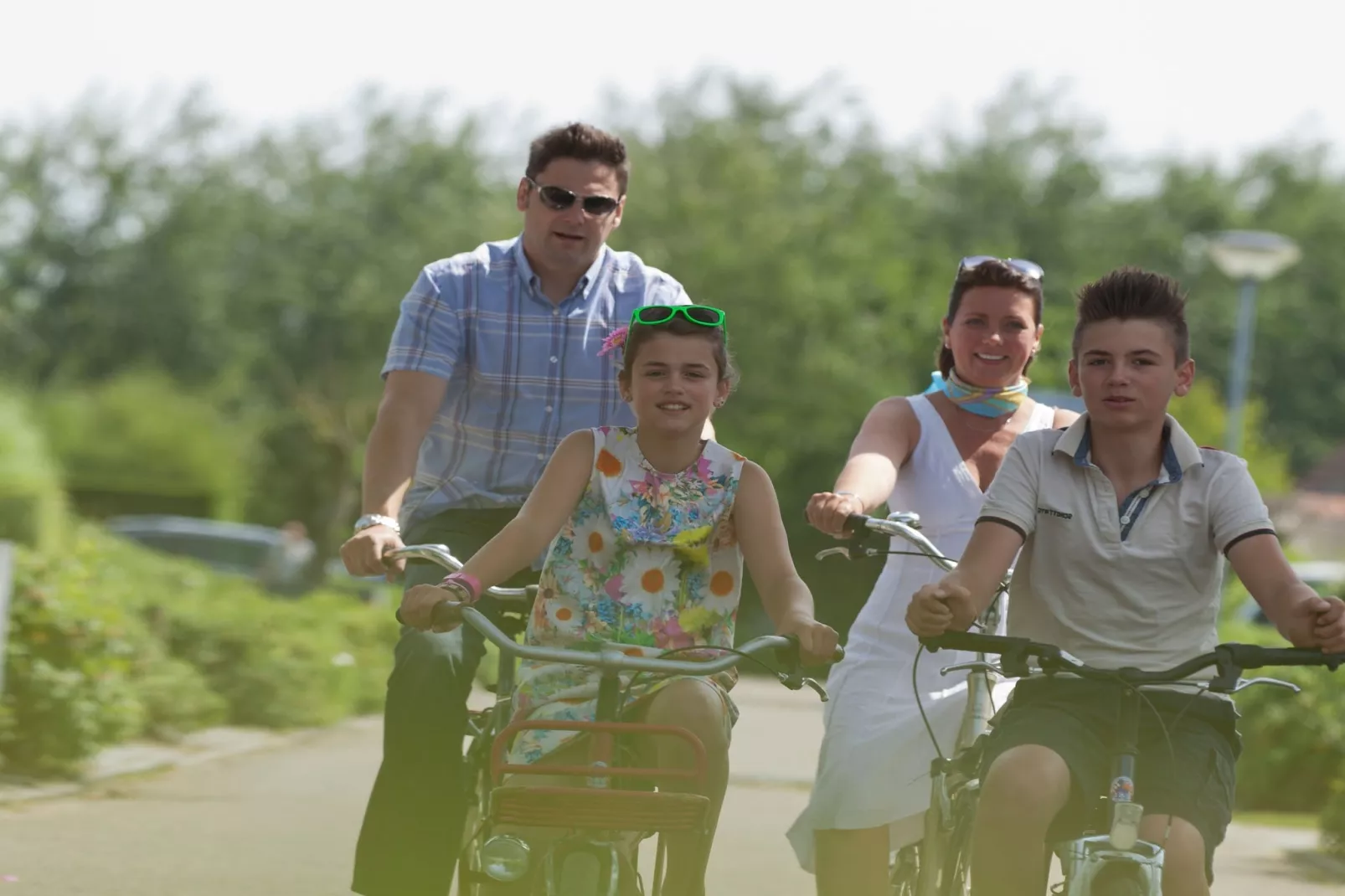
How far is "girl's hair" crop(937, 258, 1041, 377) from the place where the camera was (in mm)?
5703

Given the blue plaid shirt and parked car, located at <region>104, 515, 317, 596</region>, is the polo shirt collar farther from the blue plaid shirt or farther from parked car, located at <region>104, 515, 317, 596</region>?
parked car, located at <region>104, 515, 317, 596</region>

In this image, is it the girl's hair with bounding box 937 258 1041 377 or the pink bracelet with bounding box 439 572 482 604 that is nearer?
the pink bracelet with bounding box 439 572 482 604

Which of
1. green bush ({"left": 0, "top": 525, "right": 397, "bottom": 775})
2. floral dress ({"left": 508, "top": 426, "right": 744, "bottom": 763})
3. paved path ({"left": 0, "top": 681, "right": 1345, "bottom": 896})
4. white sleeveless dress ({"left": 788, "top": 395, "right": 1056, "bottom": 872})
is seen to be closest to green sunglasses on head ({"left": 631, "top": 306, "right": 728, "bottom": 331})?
floral dress ({"left": 508, "top": 426, "right": 744, "bottom": 763})

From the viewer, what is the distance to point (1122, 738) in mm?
3984

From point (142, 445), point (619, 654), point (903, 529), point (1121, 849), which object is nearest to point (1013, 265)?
point (903, 529)

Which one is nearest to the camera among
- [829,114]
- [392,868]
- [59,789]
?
[392,868]

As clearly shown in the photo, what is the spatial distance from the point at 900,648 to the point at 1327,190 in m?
67.7

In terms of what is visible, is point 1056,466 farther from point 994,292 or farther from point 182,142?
point 182,142

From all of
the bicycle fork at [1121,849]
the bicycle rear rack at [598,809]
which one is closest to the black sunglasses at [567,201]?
the bicycle rear rack at [598,809]

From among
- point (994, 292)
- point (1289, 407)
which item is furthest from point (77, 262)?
point (994, 292)

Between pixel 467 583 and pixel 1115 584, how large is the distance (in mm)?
1352

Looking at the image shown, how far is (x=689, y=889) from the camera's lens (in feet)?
14.0

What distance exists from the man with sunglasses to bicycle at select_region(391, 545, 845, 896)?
1287 millimetres

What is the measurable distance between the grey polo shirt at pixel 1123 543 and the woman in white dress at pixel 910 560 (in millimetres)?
933
